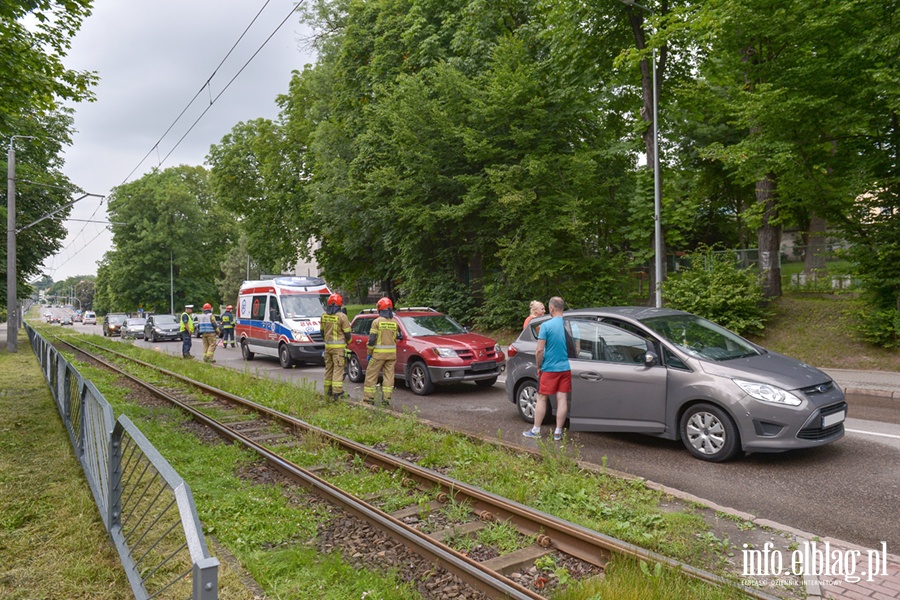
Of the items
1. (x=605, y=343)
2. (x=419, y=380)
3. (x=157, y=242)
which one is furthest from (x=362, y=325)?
(x=157, y=242)

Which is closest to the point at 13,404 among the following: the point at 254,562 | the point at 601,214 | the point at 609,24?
the point at 254,562

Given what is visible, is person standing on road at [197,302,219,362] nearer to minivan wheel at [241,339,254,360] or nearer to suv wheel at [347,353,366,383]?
minivan wheel at [241,339,254,360]

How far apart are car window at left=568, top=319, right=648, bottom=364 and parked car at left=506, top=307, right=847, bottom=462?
1 cm

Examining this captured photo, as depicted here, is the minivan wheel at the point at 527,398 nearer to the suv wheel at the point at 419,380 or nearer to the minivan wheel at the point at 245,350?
the suv wheel at the point at 419,380

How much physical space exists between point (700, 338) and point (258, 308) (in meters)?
14.8

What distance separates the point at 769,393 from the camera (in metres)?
5.93

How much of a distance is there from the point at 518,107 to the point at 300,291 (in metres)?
9.07

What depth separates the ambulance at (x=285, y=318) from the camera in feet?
54.6

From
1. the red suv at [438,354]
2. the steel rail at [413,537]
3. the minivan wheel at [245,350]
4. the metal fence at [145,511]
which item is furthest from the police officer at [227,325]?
the metal fence at [145,511]

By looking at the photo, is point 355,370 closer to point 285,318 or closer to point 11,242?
point 285,318

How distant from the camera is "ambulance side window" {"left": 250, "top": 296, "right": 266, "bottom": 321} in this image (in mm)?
18381

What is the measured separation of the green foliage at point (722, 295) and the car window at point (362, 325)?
8.67 m

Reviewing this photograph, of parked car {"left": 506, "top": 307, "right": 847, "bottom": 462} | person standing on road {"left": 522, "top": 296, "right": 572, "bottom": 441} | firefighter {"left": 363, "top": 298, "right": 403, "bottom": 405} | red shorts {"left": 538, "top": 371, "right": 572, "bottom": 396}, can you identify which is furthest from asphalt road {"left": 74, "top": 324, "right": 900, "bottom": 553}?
firefighter {"left": 363, "top": 298, "right": 403, "bottom": 405}

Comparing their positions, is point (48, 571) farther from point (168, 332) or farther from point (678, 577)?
point (168, 332)
